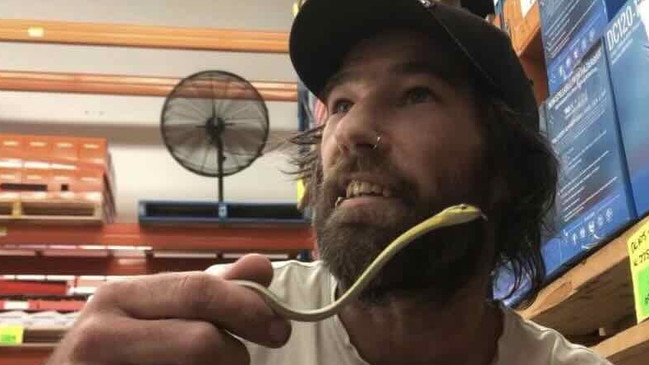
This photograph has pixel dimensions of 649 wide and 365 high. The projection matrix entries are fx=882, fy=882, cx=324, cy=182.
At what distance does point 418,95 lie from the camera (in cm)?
114

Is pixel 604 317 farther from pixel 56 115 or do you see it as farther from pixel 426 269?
pixel 56 115

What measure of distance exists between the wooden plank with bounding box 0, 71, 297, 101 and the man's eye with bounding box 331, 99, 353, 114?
2737 mm

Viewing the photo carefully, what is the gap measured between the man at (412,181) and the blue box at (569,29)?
0.15 meters

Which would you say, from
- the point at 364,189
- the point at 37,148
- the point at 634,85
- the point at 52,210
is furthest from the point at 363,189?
the point at 37,148

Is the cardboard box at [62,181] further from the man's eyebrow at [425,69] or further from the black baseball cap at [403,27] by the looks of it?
the man's eyebrow at [425,69]

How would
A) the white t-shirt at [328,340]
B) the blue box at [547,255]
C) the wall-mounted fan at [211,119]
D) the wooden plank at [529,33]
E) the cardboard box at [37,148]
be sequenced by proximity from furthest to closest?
the wall-mounted fan at [211,119]
the cardboard box at [37,148]
the wooden plank at [529,33]
the blue box at [547,255]
the white t-shirt at [328,340]

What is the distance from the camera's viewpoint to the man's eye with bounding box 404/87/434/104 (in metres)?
1.14

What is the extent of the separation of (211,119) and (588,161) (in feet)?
7.66

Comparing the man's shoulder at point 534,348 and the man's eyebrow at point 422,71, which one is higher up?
the man's eyebrow at point 422,71

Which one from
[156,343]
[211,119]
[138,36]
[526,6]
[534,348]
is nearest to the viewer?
[156,343]

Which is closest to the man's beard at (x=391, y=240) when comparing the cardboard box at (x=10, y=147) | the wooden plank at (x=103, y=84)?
the cardboard box at (x=10, y=147)

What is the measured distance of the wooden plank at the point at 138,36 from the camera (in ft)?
11.9

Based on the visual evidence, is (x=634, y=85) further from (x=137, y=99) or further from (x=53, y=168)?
(x=137, y=99)

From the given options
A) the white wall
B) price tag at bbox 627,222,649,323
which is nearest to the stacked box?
the white wall
